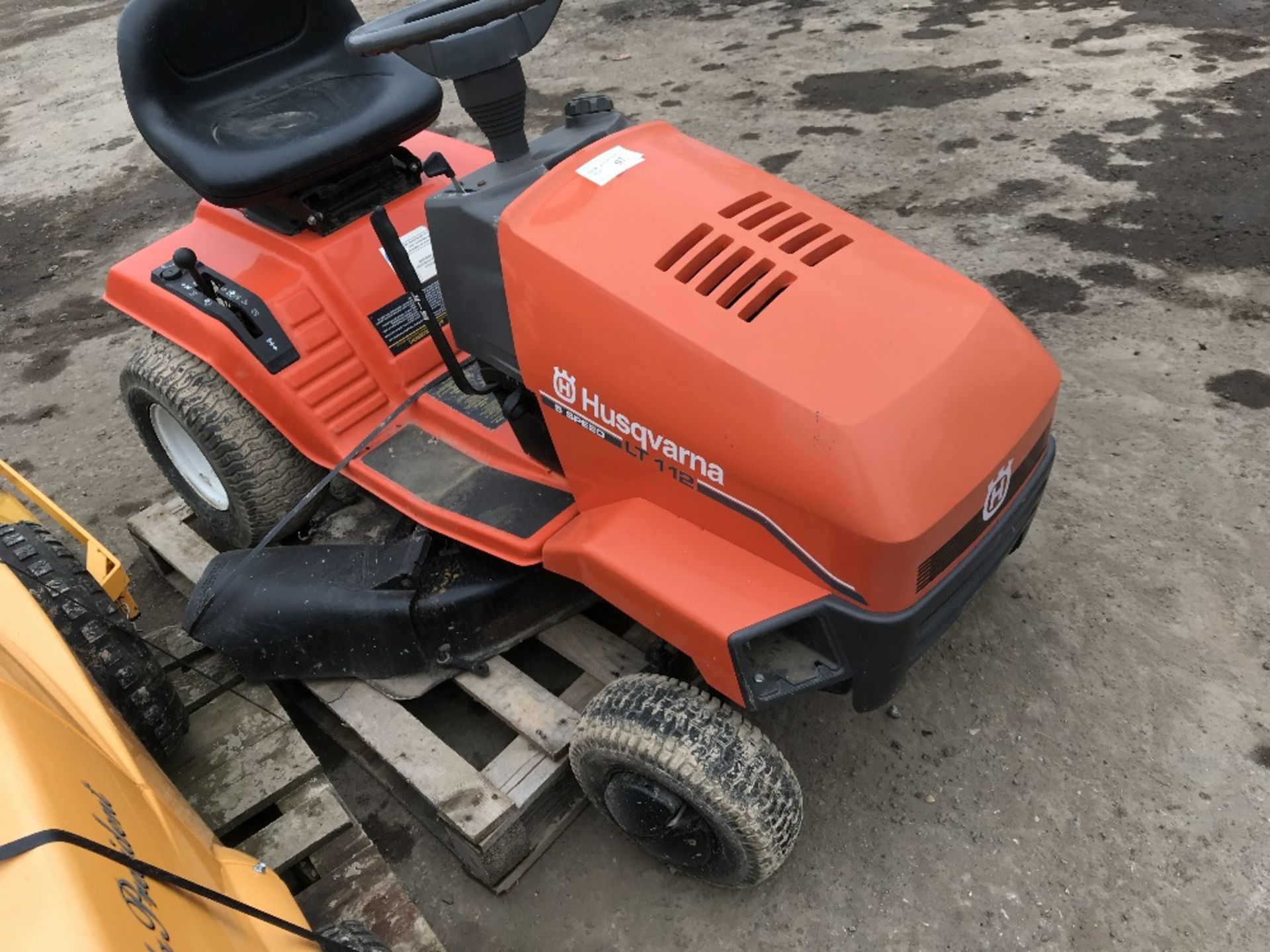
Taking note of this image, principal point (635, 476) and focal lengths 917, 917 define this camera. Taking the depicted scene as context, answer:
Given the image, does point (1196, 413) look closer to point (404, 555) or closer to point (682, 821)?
point (682, 821)

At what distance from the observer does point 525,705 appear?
6.64 feet

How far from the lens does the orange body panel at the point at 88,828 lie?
0.95 m

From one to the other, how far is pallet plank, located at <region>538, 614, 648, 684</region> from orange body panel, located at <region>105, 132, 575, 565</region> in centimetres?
44

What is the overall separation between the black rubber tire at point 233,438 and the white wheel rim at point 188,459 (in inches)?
→ 5.1

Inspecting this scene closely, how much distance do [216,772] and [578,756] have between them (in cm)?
87

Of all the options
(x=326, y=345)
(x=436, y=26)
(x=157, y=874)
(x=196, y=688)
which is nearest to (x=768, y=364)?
(x=436, y=26)

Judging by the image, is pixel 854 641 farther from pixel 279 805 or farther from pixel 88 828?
pixel 279 805

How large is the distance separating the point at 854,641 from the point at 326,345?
154 centimetres

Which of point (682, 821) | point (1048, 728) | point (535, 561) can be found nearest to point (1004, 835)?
point (1048, 728)

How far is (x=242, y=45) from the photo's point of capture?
104 inches

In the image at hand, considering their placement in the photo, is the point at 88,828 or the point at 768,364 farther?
the point at 768,364

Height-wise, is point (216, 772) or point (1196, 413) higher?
point (216, 772)

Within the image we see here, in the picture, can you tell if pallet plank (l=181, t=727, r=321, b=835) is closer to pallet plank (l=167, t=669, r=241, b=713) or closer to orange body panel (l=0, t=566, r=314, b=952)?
pallet plank (l=167, t=669, r=241, b=713)

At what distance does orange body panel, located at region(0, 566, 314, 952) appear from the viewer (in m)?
0.95
